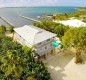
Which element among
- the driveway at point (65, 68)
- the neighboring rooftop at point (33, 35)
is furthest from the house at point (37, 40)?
the driveway at point (65, 68)

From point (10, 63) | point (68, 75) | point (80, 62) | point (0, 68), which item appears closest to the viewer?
point (10, 63)

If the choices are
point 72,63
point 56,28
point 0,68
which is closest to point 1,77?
point 0,68

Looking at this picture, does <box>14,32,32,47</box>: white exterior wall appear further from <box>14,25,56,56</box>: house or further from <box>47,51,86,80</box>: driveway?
<box>47,51,86,80</box>: driveway

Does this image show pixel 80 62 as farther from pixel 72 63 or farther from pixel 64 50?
pixel 64 50

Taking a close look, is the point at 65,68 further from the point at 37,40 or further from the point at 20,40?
the point at 20,40

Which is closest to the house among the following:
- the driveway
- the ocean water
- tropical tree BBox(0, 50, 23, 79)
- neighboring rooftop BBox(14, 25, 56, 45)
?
neighboring rooftop BBox(14, 25, 56, 45)

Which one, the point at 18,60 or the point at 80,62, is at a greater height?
the point at 18,60
